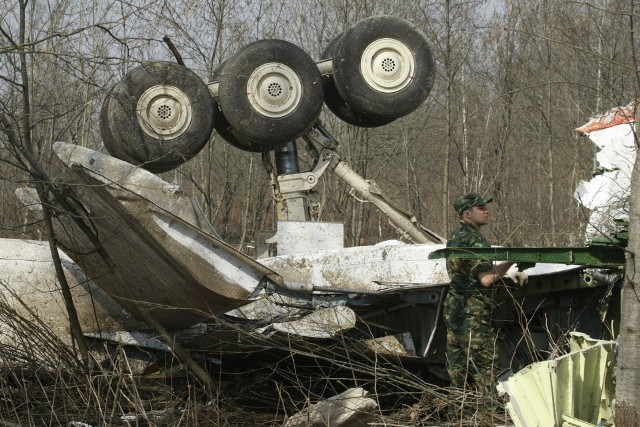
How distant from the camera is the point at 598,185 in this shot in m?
7.48

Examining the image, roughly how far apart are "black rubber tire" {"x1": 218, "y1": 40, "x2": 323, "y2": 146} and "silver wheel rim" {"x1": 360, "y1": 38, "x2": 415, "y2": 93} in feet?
1.66

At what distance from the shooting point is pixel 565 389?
3.97 m

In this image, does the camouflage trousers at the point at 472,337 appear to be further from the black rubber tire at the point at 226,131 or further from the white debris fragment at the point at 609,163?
the black rubber tire at the point at 226,131

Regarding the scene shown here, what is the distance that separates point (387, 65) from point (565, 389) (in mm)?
4575

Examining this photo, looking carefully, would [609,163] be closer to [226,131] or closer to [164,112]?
[226,131]

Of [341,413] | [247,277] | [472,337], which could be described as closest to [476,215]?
[472,337]

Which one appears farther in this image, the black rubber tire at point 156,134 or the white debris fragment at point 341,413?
the black rubber tire at point 156,134

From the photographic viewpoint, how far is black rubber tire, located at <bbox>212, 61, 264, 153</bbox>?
7883 millimetres

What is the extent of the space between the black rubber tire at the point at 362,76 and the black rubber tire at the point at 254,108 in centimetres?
29

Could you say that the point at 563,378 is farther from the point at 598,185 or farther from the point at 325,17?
the point at 325,17

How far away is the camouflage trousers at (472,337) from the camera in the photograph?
5.81 meters

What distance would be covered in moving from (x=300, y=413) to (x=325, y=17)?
12.6m

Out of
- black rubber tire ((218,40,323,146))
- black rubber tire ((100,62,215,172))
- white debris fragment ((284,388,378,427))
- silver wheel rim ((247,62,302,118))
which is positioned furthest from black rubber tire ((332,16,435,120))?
white debris fragment ((284,388,378,427))

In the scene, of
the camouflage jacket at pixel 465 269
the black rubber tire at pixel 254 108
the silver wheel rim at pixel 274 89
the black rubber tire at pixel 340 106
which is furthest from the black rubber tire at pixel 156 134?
the camouflage jacket at pixel 465 269
